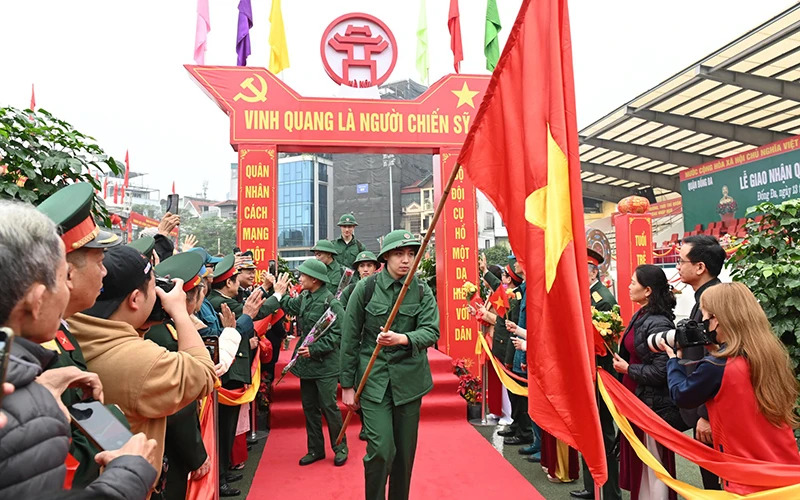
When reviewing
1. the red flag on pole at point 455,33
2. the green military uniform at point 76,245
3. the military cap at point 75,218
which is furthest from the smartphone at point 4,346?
the red flag on pole at point 455,33

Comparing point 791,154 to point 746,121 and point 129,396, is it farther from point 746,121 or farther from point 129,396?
point 129,396

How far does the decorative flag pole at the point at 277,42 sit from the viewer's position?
8.62 m

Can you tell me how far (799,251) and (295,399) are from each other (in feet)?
16.3

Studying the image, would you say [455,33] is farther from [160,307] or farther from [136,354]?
[136,354]

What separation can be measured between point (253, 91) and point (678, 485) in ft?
23.3

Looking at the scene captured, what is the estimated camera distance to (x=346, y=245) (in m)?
8.02

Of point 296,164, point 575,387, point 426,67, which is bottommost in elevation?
point 575,387

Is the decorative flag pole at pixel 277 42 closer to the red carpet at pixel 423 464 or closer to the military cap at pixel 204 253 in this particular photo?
the military cap at pixel 204 253

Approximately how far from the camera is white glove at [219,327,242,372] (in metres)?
2.69

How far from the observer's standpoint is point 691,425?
9.09ft

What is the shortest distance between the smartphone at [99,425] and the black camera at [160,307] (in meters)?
0.80

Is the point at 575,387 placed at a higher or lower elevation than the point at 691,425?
higher

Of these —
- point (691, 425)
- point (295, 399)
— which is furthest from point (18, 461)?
point (295, 399)

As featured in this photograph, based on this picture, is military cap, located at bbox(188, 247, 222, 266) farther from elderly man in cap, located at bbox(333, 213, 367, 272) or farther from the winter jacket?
elderly man in cap, located at bbox(333, 213, 367, 272)
